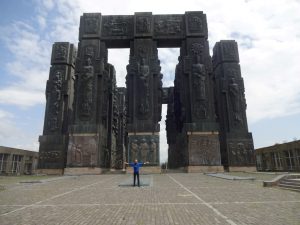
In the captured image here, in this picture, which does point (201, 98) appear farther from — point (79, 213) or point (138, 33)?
point (79, 213)

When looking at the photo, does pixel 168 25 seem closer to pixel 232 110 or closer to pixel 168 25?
pixel 168 25

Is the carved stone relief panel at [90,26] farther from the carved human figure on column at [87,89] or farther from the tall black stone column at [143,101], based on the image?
the tall black stone column at [143,101]

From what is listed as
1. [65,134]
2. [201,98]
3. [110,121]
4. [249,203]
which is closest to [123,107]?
[110,121]

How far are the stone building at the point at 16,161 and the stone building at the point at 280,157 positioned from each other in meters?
37.1

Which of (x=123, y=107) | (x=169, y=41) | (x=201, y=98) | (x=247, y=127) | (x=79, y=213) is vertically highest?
(x=169, y=41)

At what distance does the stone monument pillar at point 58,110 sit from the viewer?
2881cm

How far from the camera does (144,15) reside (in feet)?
101

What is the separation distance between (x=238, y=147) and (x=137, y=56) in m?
15.7

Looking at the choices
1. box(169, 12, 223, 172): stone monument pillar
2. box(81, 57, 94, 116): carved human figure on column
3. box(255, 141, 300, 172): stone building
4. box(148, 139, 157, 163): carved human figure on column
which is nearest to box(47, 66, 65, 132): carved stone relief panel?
box(81, 57, 94, 116): carved human figure on column

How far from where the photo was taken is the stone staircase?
31.2ft

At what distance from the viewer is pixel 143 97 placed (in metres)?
27.8

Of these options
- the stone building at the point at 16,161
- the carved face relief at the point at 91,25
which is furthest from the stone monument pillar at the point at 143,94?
the stone building at the point at 16,161

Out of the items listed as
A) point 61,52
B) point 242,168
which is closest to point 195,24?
point 61,52

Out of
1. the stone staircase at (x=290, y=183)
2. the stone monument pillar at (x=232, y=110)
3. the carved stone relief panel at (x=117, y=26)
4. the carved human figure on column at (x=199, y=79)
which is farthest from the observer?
the carved stone relief panel at (x=117, y=26)
